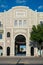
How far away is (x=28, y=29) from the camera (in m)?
59.5

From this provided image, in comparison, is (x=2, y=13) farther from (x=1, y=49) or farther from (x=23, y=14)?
(x=1, y=49)

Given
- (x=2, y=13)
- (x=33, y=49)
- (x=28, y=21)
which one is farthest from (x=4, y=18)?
(x=33, y=49)

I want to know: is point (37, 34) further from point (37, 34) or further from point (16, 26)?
point (16, 26)

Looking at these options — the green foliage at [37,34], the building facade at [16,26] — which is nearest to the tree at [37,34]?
the green foliage at [37,34]

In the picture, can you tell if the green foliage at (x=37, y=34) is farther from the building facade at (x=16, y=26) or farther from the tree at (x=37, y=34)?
the building facade at (x=16, y=26)

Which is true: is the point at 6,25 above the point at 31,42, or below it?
above

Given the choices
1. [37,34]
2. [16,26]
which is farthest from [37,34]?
[16,26]

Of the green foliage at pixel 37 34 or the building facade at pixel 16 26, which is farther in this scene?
the building facade at pixel 16 26

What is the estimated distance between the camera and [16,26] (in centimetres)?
5962

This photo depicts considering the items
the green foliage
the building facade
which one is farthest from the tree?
the building facade

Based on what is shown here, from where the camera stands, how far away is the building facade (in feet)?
194

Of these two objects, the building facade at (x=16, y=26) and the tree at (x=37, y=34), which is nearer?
the tree at (x=37, y=34)

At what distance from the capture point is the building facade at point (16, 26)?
59.2 meters

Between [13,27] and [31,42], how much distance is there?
19.1 ft
